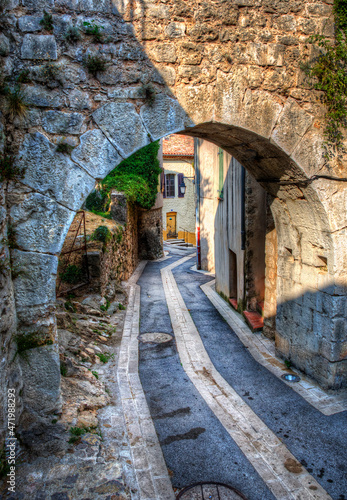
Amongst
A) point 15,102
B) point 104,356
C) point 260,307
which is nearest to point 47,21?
point 15,102

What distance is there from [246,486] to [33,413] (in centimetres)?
213

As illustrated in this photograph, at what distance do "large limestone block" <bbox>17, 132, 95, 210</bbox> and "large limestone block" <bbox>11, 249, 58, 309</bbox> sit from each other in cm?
57

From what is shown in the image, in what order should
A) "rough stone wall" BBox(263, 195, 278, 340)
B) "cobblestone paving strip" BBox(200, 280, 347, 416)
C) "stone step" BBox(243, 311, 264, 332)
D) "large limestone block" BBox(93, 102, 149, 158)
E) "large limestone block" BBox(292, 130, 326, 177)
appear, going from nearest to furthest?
"large limestone block" BBox(93, 102, 149, 158)
"large limestone block" BBox(292, 130, 326, 177)
"cobblestone paving strip" BBox(200, 280, 347, 416)
"rough stone wall" BBox(263, 195, 278, 340)
"stone step" BBox(243, 311, 264, 332)

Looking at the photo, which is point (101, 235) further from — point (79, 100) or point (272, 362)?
point (79, 100)

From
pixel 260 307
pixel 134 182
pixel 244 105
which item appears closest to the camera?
pixel 244 105

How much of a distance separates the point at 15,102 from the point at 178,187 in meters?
26.0

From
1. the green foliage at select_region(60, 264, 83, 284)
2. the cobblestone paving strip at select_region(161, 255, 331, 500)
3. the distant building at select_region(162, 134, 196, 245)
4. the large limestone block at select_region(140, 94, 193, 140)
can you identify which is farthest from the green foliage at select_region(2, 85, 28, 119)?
the distant building at select_region(162, 134, 196, 245)

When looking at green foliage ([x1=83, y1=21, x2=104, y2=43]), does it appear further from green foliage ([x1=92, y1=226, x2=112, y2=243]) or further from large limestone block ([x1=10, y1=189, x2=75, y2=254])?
green foliage ([x1=92, y1=226, x2=112, y2=243])

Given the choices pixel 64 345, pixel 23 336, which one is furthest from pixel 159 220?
pixel 23 336

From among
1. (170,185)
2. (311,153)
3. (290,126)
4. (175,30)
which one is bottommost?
(311,153)

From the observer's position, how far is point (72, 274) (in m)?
7.61

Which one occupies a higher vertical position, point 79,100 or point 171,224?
point 79,100

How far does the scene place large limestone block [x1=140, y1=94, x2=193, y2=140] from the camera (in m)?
3.66

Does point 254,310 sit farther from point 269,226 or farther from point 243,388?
point 243,388
